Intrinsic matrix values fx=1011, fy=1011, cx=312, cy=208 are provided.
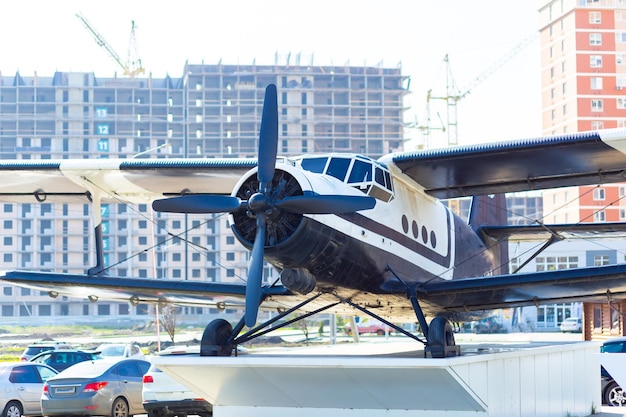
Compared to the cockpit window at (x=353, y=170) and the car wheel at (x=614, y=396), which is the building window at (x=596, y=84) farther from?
the cockpit window at (x=353, y=170)

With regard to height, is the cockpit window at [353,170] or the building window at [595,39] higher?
the building window at [595,39]

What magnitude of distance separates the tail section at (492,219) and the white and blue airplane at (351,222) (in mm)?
783

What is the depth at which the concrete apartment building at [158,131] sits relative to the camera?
142500 mm

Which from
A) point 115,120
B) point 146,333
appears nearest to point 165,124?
point 115,120

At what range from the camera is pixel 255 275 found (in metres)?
15.3

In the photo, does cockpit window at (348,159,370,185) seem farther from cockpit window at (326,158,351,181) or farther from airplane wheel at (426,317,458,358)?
airplane wheel at (426,317,458,358)

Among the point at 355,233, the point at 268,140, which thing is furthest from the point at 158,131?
the point at 268,140

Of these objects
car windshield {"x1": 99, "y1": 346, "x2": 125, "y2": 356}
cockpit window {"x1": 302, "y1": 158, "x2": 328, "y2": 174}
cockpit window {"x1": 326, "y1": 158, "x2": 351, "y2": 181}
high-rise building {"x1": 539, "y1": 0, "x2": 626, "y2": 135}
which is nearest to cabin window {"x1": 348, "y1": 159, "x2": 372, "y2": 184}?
cockpit window {"x1": 326, "y1": 158, "x2": 351, "y2": 181}

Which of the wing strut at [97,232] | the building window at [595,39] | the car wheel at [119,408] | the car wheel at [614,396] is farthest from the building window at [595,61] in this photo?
the wing strut at [97,232]

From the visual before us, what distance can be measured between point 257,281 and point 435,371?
3021 mm

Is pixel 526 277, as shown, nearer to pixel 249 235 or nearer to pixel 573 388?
pixel 573 388

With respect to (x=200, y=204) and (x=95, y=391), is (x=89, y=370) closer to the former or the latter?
(x=95, y=391)

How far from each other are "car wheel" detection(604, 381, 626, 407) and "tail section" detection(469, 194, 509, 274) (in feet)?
12.5

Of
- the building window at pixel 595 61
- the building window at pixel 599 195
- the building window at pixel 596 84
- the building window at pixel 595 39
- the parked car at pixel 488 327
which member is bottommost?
the parked car at pixel 488 327
